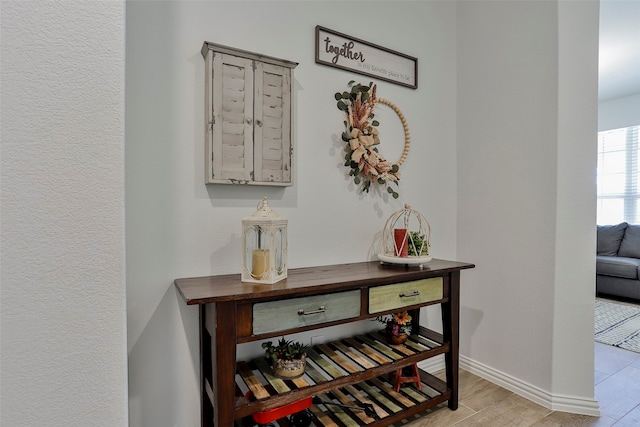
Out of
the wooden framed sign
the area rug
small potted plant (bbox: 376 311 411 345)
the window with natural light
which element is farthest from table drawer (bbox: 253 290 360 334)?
the window with natural light

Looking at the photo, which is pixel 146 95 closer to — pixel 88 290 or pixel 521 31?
pixel 88 290

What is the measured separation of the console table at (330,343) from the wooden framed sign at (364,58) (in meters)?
1.13

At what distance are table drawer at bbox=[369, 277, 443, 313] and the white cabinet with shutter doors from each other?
26.9 inches

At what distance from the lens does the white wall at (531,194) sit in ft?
6.03

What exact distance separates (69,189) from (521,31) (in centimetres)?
242

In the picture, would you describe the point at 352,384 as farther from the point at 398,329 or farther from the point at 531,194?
the point at 531,194

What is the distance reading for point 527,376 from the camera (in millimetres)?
1991

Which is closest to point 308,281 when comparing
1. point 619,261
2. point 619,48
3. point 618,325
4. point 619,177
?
point 618,325

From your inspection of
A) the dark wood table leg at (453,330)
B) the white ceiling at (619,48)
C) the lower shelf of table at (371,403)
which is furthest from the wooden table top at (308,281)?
the white ceiling at (619,48)

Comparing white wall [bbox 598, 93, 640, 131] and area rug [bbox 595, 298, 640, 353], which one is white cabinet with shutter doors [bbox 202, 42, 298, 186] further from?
white wall [bbox 598, 93, 640, 131]

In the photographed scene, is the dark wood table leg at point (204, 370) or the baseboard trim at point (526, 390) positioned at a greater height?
the dark wood table leg at point (204, 370)

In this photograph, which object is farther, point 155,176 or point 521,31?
point 521,31

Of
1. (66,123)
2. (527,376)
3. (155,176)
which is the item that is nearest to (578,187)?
(527,376)

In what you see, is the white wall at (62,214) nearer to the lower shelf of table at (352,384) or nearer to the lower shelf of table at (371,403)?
the lower shelf of table at (352,384)
